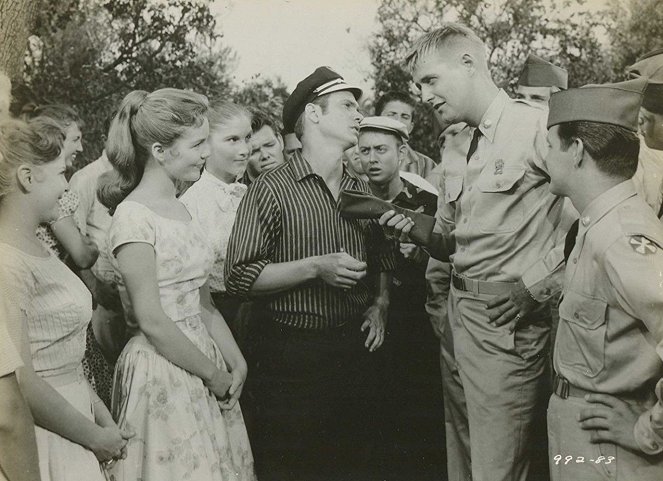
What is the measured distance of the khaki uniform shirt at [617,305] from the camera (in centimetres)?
175

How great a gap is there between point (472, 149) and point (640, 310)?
0.90 metres

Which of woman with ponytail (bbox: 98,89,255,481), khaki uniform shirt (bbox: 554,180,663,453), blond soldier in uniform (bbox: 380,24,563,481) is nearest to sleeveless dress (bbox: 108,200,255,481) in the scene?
woman with ponytail (bbox: 98,89,255,481)

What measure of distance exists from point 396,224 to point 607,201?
719mm

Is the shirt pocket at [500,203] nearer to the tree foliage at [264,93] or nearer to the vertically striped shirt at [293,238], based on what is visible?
the vertically striped shirt at [293,238]

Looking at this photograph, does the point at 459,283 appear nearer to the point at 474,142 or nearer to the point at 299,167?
the point at 474,142

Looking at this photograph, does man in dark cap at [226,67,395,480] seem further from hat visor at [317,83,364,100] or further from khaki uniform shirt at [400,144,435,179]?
khaki uniform shirt at [400,144,435,179]

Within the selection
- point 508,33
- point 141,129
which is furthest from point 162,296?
point 508,33

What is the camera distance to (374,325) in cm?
254

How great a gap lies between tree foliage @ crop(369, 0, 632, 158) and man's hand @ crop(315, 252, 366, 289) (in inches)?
23.4

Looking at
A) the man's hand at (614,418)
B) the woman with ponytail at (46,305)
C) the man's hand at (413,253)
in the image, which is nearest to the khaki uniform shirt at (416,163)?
the man's hand at (413,253)

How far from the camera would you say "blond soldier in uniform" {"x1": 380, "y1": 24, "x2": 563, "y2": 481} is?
2.33 meters

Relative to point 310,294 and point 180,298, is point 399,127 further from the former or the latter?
point 180,298

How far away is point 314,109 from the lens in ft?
8.16

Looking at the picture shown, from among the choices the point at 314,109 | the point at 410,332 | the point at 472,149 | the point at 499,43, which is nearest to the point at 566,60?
the point at 499,43
